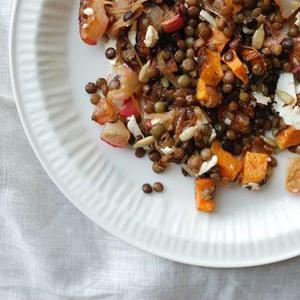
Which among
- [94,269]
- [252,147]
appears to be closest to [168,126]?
[252,147]

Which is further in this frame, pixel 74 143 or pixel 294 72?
pixel 74 143

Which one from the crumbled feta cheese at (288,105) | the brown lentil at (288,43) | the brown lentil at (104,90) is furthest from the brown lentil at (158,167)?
the brown lentil at (288,43)

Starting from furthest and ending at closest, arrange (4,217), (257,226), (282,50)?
1. (4,217)
2. (257,226)
3. (282,50)

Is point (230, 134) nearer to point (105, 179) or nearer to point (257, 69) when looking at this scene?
point (257, 69)

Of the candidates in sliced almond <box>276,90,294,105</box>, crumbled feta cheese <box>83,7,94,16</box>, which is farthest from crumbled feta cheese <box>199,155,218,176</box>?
crumbled feta cheese <box>83,7,94,16</box>

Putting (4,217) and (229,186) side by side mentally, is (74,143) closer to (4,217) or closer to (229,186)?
(4,217)

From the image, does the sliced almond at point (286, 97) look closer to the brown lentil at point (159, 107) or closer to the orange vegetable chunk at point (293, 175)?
the orange vegetable chunk at point (293, 175)

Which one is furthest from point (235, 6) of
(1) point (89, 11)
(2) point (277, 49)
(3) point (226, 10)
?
(1) point (89, 11)

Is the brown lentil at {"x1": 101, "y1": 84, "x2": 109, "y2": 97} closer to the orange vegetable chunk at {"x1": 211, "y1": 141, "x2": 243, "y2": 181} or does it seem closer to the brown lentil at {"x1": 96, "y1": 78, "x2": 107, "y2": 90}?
the brown lentil at {"x1": 96, "y1": 78, "x2": 107, "y2": 90}
